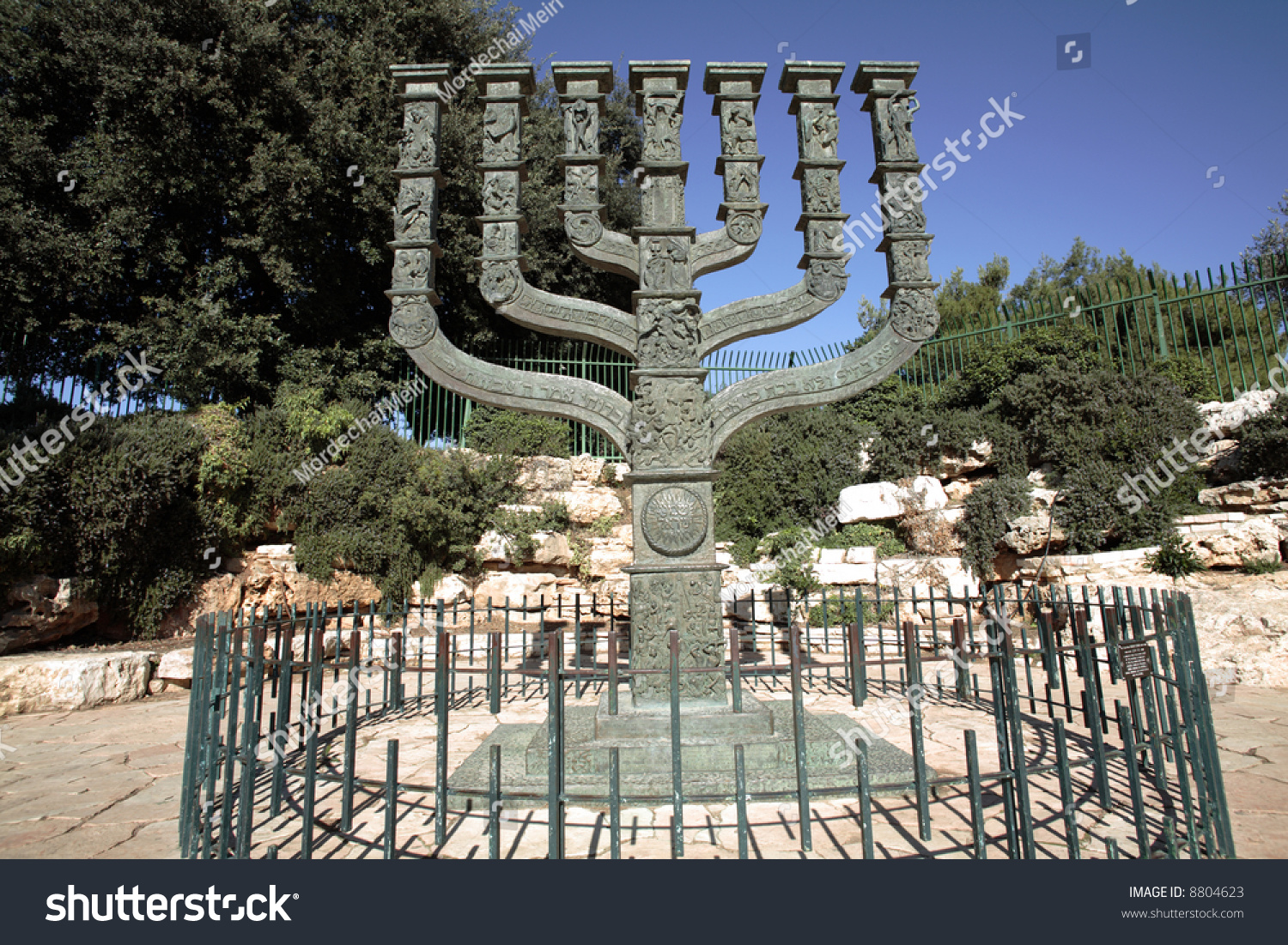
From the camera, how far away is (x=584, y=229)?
404 centimetres

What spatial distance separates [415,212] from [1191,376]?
10131 millimetres

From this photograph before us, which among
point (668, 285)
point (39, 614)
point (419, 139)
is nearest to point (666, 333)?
point (668, 285)

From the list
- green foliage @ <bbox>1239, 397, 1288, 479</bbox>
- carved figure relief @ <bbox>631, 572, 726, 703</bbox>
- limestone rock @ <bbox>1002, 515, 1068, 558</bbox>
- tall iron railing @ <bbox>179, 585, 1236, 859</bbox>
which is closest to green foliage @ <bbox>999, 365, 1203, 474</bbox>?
green foliage @ <bbox>1239, 397, 1288, 479</bbox>

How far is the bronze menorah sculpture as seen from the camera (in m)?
3.79

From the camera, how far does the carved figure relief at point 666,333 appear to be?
393 cm

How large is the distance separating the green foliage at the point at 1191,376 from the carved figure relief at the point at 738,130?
7614mm

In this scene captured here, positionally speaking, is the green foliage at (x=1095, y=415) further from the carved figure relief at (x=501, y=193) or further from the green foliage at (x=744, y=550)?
the carved figure relief at (x=501, y=193)

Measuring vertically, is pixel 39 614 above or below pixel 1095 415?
below

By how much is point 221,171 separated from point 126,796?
933cm

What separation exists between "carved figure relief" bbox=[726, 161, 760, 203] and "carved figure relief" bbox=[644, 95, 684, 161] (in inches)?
14.9

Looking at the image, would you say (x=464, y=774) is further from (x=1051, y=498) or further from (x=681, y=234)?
(x=1051, y=498)

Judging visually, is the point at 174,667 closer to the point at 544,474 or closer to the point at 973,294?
the point at 544,474

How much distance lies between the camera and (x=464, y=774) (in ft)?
10.6

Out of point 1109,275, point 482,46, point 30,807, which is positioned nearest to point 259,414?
point 30,807
